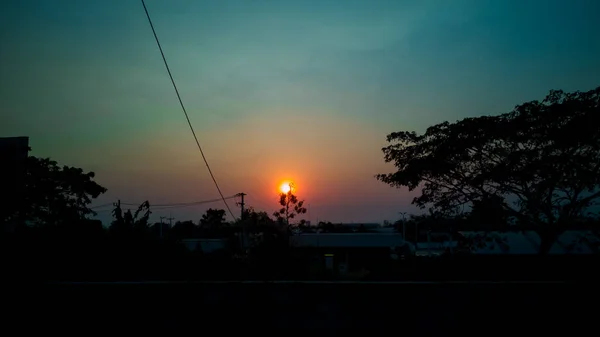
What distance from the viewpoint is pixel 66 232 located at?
8.84 metres

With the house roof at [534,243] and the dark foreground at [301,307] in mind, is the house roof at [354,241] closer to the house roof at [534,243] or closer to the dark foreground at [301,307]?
the house roof at [534,243]

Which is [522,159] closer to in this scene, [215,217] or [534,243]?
[534,243]

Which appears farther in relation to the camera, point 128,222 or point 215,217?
point 215,217

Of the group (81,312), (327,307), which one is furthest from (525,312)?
(81,312)

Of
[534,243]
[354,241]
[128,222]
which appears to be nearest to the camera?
[128,222]

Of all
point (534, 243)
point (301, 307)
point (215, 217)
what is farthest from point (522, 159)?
point (215, 217)

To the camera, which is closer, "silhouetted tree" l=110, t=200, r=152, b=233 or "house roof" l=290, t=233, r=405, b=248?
"silhouetted tree" l=110, t=200, r=152, b=233

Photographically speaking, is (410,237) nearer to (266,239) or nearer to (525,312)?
(266,239)

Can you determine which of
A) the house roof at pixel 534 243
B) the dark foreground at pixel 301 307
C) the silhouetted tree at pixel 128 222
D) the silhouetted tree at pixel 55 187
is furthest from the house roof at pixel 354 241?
the dark foreground at pixel 301 307

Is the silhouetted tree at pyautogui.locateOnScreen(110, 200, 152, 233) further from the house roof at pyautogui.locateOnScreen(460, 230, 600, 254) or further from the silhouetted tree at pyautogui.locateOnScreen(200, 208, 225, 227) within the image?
the silhouetted tree at pyautogui.locateOnScreen(200, 208, 225, 227)

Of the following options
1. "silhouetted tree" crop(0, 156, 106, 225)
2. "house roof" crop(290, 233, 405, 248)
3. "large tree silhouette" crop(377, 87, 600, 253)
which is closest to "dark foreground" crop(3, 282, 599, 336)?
"large tree silhouette" crop(377, 87, 600, 253)

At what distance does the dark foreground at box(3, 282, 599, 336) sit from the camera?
11.6 feet

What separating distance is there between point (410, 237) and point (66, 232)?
69253 millimetres

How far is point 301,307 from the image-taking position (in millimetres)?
3730
